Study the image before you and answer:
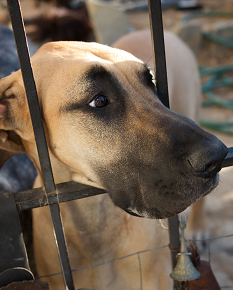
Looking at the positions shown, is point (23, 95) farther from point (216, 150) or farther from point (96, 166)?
point (216, 150)

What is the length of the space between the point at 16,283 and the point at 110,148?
0.63m

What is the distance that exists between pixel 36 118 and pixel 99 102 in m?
0.27

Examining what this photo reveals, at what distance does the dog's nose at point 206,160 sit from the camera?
115cm

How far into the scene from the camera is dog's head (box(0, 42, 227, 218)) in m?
1.21

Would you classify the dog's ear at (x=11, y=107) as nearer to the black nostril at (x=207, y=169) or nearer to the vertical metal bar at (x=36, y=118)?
the vertical metal bar at (x=36, y=118)

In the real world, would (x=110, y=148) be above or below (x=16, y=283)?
above

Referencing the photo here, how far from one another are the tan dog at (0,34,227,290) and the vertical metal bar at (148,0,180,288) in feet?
0.27

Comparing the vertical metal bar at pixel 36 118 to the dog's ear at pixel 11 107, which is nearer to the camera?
the vertical metal bar at pixel 36 118

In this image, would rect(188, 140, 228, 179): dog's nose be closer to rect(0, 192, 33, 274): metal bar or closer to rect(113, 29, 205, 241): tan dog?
rect(0, 192, 33, 274): metal bar

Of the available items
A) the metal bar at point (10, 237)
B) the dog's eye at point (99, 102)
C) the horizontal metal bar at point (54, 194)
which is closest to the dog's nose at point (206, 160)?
the horizontal metal bar at point (54, 194)

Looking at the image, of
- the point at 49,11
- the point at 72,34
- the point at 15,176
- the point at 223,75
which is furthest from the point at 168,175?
the point at 49,11

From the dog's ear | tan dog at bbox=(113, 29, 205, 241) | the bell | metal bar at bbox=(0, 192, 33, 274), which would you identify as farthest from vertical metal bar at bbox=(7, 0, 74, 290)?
tan dog at bbox=(113, 29, 205, 241)

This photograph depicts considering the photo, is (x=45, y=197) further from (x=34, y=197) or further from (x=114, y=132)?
(x=114, y=132)

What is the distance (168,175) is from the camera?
1214 mm
